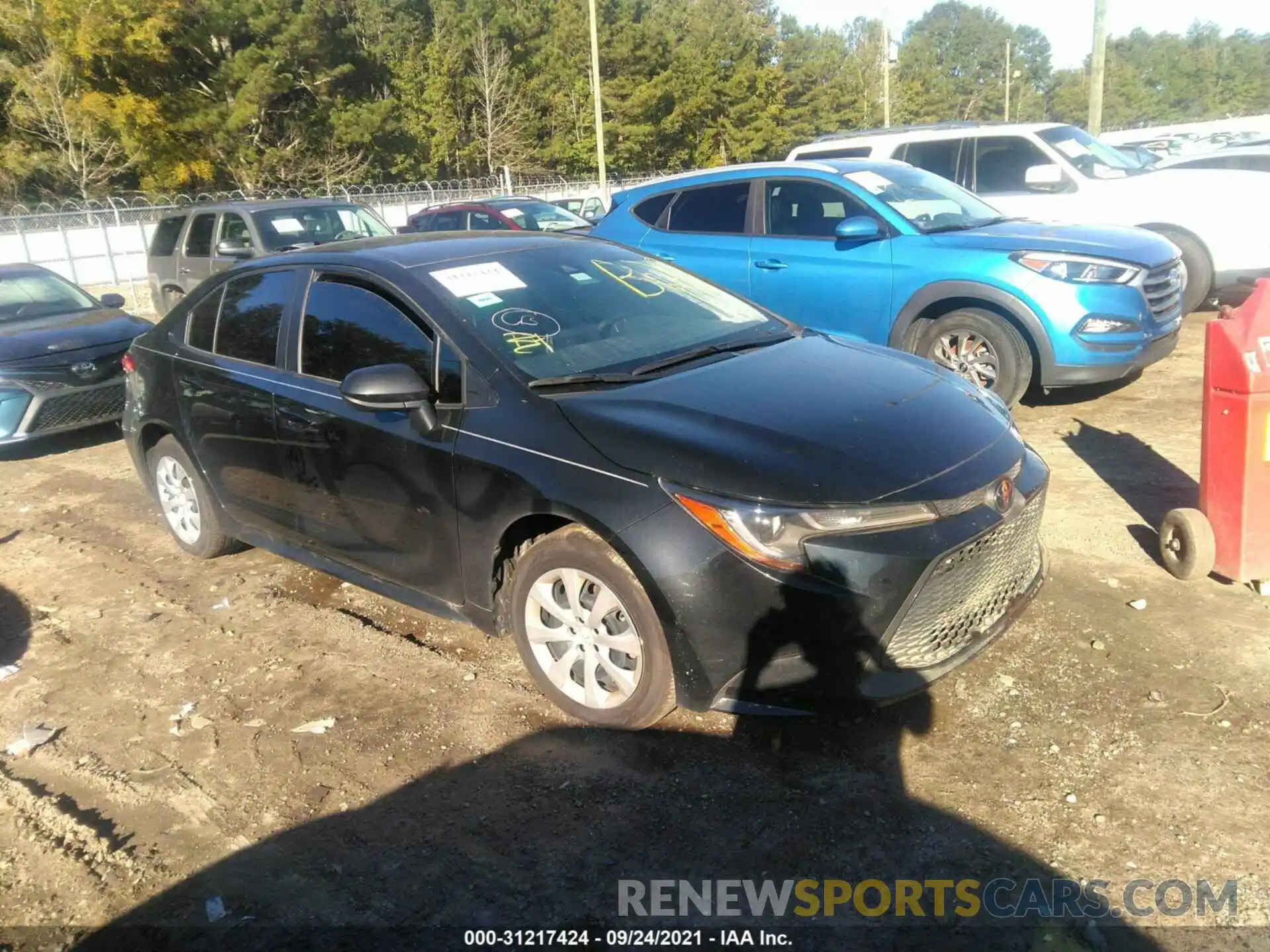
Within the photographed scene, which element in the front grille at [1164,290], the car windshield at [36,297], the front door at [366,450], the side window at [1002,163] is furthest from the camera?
the side window at [1002,163]

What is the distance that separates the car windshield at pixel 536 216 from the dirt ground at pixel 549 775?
493 inches

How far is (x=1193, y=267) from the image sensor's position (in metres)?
10.0

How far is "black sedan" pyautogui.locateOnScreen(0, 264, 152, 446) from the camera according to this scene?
25.7 feet

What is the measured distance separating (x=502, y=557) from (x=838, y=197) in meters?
4.87

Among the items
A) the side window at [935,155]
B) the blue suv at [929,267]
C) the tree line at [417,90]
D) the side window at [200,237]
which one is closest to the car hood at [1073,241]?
the blue suv at [929,267]

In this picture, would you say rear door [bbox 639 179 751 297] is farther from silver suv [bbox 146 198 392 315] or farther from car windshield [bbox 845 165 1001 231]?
silver suv [bbox 146 198 392 315]

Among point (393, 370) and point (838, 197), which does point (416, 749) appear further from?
point (838, 197)

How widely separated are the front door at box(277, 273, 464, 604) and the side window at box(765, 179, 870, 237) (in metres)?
4.26

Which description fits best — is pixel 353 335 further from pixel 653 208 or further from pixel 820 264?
pixel 653 208

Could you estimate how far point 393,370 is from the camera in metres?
3.75

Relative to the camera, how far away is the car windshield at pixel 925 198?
7.34 meters

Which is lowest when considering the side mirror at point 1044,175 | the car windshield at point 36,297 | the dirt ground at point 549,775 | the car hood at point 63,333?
the dirt ground at point 549,775

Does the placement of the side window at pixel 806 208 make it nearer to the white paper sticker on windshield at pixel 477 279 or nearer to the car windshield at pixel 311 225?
the white paper sticker on windshield at pixel 477 279

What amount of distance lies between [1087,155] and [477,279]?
837 cm
